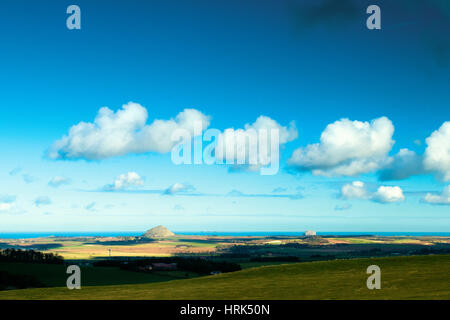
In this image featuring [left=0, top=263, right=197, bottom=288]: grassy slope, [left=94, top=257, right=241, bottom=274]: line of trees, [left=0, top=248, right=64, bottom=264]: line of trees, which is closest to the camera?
[left=0, top=263, right=197, bottom=288]: grassy slope

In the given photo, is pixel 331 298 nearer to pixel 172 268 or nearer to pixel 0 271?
pixel 0 271

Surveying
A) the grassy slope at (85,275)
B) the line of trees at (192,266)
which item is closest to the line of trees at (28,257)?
the line of trees at (192,266)

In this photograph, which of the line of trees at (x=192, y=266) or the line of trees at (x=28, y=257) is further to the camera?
the line of trees at (x=28, y=257)

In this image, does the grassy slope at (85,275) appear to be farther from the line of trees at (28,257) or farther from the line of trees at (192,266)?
the line of trees at (28,257)

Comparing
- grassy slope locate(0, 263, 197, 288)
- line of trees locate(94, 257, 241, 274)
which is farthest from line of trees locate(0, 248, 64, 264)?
grassy slope locate(0, 263, 197, 288)

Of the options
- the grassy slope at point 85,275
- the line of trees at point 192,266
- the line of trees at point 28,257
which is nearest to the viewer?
the grassy slope at point 85,275

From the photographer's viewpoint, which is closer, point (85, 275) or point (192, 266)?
point (85, 275)

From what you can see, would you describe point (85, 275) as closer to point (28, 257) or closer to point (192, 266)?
point (192, 266)

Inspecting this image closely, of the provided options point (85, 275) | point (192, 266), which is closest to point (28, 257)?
point (85, 275)

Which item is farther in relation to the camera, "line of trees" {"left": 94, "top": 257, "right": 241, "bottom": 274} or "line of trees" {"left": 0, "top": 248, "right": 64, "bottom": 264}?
"line of trees" {"left": 0, "top": 248, "right": 64, "bottom": 264}

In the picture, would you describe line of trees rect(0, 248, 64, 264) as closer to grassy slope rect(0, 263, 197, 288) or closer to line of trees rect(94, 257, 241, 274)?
line of trees rect(94, 257, 241, 274)

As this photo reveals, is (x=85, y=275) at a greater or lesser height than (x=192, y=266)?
greater
